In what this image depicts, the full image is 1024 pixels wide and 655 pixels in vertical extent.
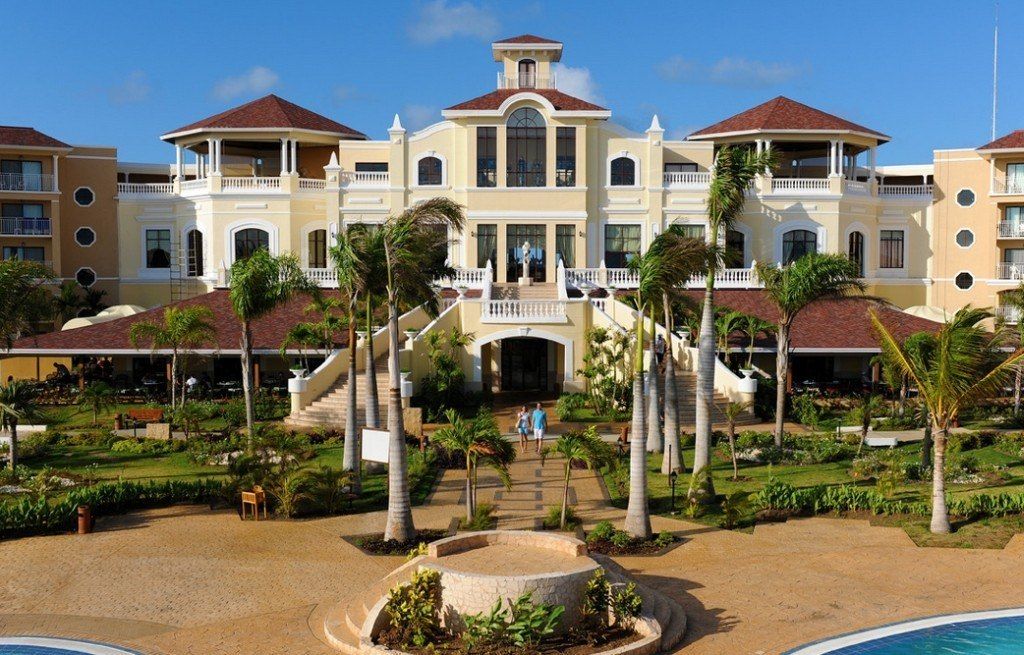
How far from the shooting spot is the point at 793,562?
18.9 metres

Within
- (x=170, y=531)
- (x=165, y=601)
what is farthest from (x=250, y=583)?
(x=170, y=531)

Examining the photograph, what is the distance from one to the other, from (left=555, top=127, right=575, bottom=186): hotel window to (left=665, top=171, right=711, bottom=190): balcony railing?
446 centimetres

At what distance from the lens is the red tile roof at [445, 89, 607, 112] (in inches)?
1861

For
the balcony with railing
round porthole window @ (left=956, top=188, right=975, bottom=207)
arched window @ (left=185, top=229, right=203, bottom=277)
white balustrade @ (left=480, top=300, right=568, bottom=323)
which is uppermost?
the balcony with railing

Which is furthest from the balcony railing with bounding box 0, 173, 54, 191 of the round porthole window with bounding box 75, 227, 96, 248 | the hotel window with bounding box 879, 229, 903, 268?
the hotel window with bounding box 879, 229, 903, 268

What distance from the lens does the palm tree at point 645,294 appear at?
66.4ft

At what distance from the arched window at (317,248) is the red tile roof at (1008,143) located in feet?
101

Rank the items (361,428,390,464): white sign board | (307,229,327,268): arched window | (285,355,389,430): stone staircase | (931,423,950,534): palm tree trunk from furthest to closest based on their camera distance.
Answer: (307,229,327,268): arched window, (285,355,389,430): stone staircase, (361,428,390,464): white sign board, (931,423,950,534): palm tree trunk

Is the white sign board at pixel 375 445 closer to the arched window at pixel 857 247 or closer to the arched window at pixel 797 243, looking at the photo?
Result: the arched window at pixel 797 243

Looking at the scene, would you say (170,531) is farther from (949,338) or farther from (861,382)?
(861,382)

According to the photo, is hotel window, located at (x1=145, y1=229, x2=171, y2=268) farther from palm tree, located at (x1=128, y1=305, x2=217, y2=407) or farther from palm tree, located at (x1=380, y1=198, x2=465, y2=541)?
palm tree, located at (x1=380, y1=198, x2=465, y2=541)

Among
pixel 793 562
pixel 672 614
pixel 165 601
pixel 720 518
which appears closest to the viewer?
pixel 672 614

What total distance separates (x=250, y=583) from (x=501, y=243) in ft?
99.0

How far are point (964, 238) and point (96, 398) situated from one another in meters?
38.6
